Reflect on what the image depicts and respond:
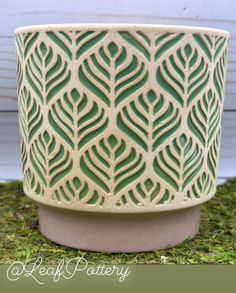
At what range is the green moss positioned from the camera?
779 millimetres

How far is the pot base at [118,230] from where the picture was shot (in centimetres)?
78

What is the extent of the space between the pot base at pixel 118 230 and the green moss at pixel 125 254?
0.01 meters

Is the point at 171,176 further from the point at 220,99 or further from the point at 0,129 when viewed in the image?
the point at 0,129

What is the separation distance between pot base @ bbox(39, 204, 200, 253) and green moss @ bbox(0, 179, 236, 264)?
1 centimetres

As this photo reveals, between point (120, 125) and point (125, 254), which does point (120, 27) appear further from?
point (125, 254)

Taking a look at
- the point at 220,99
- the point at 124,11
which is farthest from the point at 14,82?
the point at 220,99

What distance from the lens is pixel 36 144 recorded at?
80cm

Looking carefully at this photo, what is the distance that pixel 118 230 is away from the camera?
783 millimetres

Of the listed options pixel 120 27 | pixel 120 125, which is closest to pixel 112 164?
pixel 120 125

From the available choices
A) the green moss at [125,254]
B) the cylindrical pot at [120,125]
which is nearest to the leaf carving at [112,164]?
the cylindrical pot at [120,125]

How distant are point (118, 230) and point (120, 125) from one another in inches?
7.2

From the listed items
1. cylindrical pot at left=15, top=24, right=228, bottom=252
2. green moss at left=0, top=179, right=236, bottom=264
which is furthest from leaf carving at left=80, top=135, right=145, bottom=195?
green moss at left=0, top=179, right=236, bottom=264

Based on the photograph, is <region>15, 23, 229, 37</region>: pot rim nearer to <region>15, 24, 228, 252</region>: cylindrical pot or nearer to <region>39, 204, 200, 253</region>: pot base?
<region>15, 24, 228, 252</region>: cylindrical pot

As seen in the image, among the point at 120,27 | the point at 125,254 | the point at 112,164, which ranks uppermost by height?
the point at 120,27
